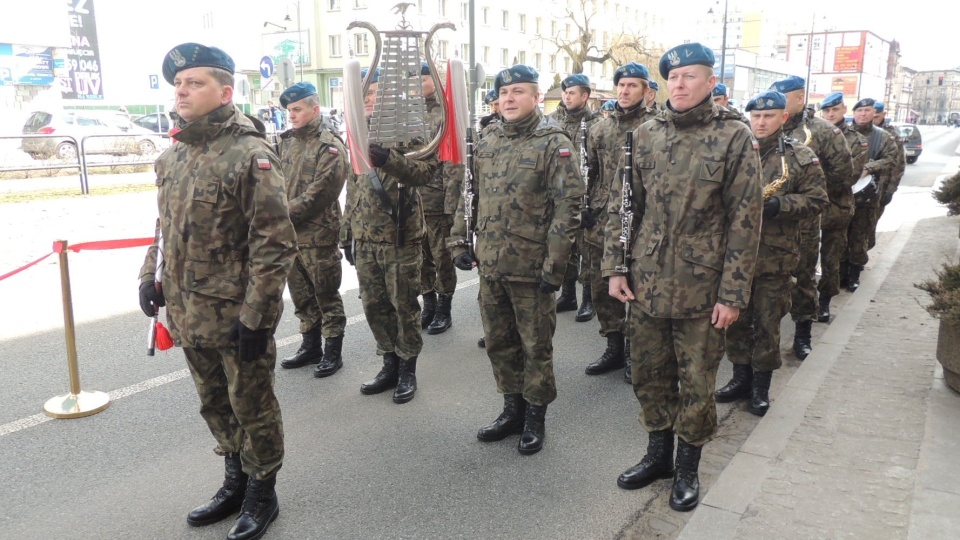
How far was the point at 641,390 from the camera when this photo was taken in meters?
3.68

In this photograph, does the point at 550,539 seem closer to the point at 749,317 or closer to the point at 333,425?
the point at 333,425

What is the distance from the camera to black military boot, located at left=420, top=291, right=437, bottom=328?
6.81m

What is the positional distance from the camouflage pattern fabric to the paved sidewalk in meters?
1.54

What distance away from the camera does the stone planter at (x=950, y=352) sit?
15.1 ft

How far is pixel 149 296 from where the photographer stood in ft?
10.9

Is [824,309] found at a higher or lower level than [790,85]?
lower

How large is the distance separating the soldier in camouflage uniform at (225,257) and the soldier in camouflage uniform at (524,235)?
1367mm

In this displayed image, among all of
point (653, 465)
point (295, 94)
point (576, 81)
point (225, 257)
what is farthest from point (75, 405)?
point (576, 81)

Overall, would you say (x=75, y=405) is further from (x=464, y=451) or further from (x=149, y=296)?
(x=464, y=451)

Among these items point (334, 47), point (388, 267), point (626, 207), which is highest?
point (334, 47)

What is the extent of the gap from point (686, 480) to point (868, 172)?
6.07 meters

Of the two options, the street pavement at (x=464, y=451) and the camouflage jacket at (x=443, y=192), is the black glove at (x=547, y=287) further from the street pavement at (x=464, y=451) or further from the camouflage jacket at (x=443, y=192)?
the camouflage jacket at (x=443, y=192)

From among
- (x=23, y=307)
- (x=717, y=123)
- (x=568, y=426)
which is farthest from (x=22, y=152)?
(x=717, y=123)

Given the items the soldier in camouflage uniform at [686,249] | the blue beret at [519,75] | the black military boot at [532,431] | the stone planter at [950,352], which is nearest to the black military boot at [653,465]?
the soldier in camouflage uniform at [686,249]
